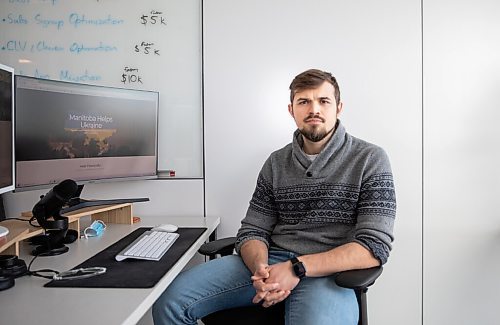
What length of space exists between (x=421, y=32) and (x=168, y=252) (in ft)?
5.13

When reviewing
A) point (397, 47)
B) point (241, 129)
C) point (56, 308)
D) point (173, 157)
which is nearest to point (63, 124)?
point (173, 157)

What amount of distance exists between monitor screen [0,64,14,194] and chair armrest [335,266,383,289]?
1.09 meters

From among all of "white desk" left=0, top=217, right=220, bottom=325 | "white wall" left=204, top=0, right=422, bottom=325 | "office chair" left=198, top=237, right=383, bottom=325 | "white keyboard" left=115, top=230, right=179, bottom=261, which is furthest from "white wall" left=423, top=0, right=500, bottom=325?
"white desk" left=0, top=217, right=220, bottom=325

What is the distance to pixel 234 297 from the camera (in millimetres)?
1642

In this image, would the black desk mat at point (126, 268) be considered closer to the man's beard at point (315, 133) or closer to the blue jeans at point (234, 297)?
the blue jeans at point (234, 297)

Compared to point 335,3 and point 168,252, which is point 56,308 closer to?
point 168,252

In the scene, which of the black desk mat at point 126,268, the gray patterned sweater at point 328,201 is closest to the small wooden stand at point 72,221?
the black desk mat at point 126,268

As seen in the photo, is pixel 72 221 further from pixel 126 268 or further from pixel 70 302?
pixel 70 302

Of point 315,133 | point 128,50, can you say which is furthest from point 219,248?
point 128,50

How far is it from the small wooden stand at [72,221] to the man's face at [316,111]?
3.00ft

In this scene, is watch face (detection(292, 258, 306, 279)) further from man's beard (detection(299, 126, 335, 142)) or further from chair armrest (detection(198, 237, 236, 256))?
man's beard (detection(299, 126, 335, 142))

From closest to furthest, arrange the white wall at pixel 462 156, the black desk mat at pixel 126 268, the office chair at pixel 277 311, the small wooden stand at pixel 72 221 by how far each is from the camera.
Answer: the black desk mat at pixel 126 268
the office chair at pixel 277 311
the small wooden stand at pixel 72 221
the white wall at pixel 462 156

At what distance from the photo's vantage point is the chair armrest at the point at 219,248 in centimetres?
182

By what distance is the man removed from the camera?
1.53m
